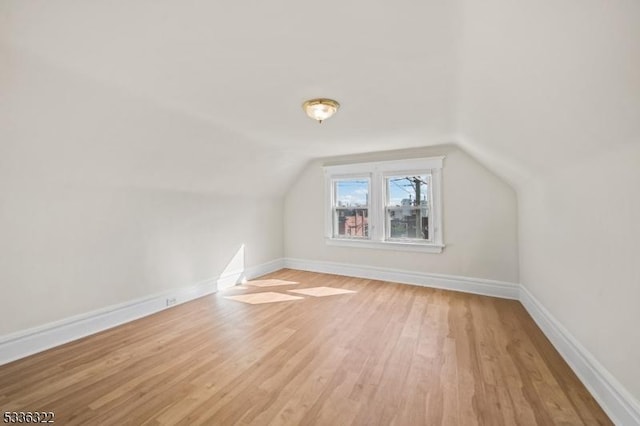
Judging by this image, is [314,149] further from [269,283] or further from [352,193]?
[269,283]

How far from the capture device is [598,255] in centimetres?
183

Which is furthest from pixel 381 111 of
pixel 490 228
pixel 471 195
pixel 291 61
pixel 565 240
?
pixel 490 228

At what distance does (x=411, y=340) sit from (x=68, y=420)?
273cm

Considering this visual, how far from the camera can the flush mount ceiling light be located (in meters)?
2.38

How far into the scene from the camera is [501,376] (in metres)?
2.09

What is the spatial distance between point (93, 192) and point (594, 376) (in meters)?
4.68

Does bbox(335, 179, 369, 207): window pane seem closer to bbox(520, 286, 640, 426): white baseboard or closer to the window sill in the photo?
the window sill

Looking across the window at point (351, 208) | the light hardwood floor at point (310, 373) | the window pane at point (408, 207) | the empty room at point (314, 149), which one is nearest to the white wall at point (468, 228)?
the empty room at point (314, 149)

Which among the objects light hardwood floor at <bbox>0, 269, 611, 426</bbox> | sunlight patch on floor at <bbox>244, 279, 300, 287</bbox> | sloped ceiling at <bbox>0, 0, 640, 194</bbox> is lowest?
light hardwood floor at <bbox>0, 269, 611, 426</bbox>

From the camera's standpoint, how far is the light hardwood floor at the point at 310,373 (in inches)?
68.4

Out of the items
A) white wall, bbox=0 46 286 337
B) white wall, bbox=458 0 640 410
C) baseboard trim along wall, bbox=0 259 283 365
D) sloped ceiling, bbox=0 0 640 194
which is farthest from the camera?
baseboard trim along wall, bbox=0 259 283 365

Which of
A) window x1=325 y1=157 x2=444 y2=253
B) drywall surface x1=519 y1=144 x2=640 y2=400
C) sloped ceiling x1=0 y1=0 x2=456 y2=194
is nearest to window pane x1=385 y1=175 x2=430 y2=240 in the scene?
window x1=325 y1=157 x2=444 y2=253

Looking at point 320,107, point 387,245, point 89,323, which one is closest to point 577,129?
point 320,107

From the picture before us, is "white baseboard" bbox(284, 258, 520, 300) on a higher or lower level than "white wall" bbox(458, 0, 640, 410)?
lower
